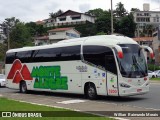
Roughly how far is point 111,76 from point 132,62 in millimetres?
1224

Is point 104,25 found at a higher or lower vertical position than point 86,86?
higher

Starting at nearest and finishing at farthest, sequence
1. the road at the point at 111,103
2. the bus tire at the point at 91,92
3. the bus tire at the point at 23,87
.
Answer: the road at the point at 111,103 → the bus tire at the point at 91,92 → the bus tire at the point at 23,87

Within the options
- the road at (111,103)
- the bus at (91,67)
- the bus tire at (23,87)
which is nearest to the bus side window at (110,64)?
the bus at (91,67)

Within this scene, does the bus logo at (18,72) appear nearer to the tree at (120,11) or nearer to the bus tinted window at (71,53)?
the bus tinted window at (71,53)

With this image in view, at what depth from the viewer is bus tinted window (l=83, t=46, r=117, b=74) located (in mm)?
18844

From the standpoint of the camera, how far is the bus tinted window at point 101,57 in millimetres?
18844

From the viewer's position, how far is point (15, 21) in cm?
11925

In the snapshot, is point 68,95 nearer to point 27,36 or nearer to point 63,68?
point 63,68

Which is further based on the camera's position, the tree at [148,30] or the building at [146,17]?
the building at [146,17]

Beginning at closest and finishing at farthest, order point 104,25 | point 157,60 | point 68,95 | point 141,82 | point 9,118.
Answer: point 9,118 → point 141,82 → point 68,95 → point 157,60 → point 104,25

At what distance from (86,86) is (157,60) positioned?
266 feet

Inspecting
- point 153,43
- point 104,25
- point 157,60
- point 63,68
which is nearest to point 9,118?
point 63,68

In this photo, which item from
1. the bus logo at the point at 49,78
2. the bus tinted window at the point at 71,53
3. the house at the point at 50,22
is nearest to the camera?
the bus tinted window at the point at 71,53

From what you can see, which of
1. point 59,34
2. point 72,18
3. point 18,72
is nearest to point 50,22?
point 72,18
